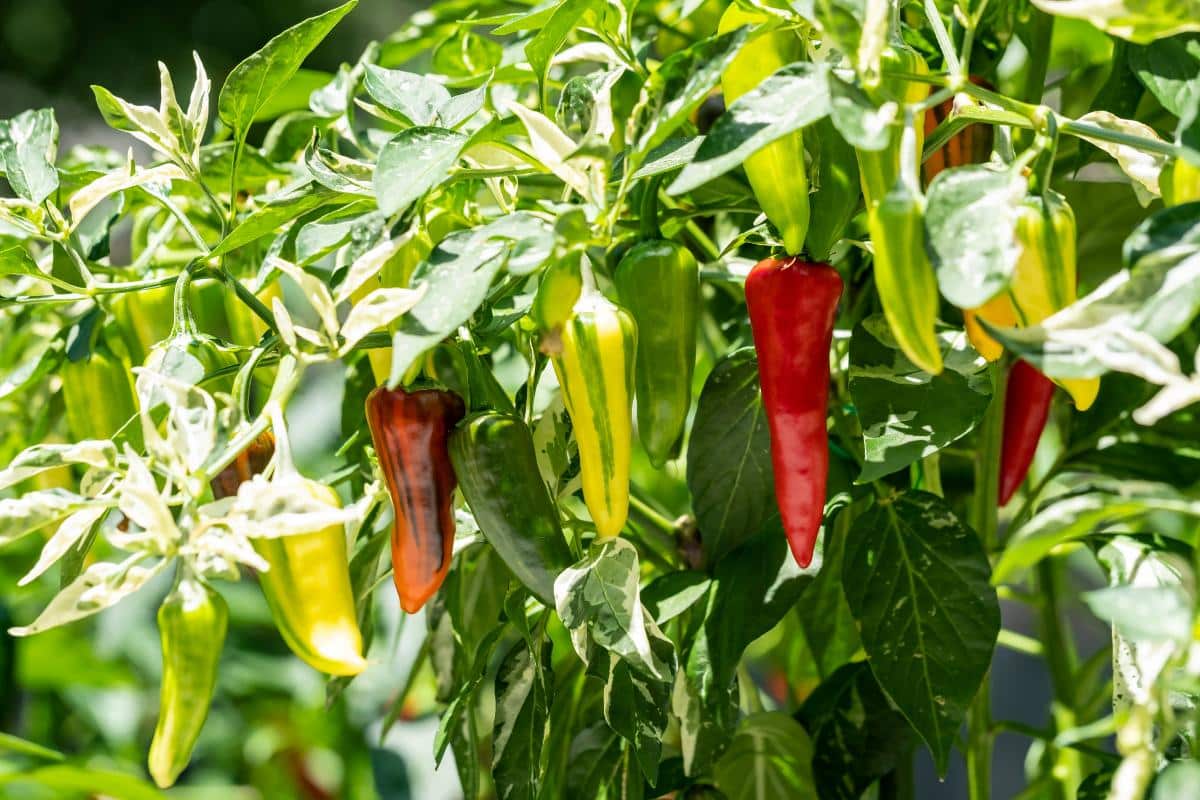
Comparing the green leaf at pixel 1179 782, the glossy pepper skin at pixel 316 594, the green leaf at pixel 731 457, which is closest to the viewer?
the green leaf at pixel 1179 782

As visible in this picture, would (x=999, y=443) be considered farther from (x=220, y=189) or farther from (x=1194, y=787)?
(x=220, y=189)

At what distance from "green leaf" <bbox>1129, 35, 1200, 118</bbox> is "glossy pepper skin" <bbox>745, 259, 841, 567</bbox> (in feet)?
0.37

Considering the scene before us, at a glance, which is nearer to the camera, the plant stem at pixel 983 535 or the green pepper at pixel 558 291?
the green pepper at pixel 558 291

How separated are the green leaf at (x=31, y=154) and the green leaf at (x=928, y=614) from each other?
33cm

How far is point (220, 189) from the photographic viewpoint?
1.88 feet

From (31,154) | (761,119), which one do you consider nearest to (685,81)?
(761,119)

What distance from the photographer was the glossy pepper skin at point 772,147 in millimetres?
363

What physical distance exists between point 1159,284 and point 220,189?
0.44 metres

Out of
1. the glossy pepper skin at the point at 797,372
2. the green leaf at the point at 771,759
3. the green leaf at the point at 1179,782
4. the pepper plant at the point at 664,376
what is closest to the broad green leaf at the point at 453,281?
the pepper plant at the point at 664,376

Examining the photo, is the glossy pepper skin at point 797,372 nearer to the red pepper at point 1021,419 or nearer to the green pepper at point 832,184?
the green pepper at point 832,184

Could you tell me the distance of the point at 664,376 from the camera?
17.0 inches

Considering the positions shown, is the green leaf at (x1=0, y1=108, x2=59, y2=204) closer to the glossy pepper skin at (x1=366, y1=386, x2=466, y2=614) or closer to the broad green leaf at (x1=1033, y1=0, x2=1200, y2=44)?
the glossy pepper skin at (x1=366, y1=386, x2=466, y2=614)

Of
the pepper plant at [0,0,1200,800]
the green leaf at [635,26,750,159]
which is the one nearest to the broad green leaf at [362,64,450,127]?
the pepper plant at [0,0,1200,800]

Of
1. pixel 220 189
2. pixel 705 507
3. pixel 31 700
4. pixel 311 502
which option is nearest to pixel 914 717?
pixel 705 507
